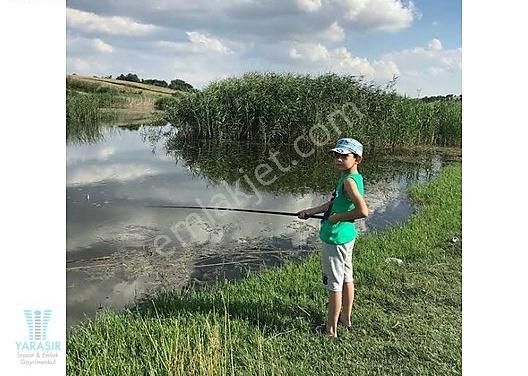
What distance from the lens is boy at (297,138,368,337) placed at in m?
1.81

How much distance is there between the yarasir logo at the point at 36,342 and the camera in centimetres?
193

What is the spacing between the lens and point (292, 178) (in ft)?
9.00

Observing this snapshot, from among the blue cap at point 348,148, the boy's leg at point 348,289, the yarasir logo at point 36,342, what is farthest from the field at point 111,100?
the boy's leg at point 348,289

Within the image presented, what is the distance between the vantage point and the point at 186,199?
2.79 metres

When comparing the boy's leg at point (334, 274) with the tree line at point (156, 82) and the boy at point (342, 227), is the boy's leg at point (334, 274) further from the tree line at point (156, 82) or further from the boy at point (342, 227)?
the tree line at point (156, 82)

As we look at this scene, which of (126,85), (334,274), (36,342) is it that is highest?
(126,85)

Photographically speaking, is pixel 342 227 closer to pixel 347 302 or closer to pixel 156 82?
pixel 347 302

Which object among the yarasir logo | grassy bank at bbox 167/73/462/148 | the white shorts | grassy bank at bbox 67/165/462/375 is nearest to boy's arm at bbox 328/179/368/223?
the white shorts

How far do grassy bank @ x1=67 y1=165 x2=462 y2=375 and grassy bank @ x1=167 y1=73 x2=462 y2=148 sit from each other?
12.2 inches

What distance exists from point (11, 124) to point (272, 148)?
1.20 m

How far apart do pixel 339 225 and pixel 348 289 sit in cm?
25

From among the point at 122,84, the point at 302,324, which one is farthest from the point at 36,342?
the point at 122,84
